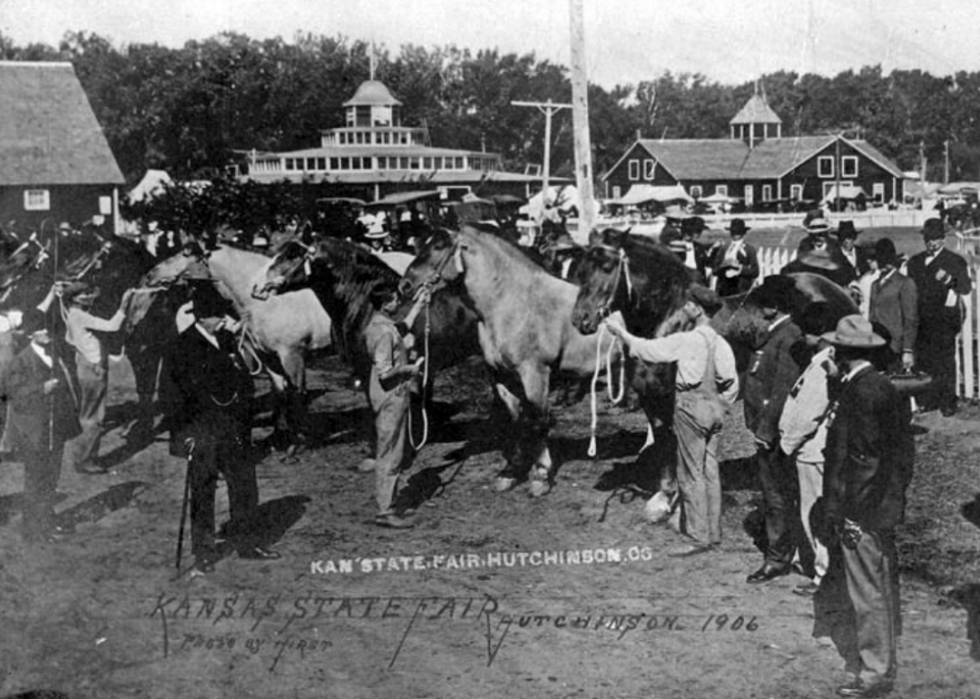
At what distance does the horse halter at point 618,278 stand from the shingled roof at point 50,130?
9524mm

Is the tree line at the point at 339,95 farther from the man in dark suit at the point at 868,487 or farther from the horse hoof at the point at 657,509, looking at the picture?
the man in dark suit at the point at 868,487

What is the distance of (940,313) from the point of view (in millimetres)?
10539

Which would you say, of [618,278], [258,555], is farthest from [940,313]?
[258,555]

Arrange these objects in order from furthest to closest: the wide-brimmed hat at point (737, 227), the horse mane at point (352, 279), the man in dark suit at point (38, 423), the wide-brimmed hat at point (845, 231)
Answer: the wide-brimmed hat at point (737, 227) → the wide-brimmed hat at point (845, 231) → the horse mane at point (352, 279) → the man in dark suit at point (38, 423)

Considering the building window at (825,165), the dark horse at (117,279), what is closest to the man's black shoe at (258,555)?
the dark horse at (117,279)

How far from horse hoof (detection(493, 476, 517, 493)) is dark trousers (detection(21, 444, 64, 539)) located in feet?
12.1

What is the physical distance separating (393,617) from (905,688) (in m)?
3.03

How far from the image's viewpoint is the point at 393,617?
21.6 ft

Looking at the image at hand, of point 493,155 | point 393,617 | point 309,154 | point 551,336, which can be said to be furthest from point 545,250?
point 393,617

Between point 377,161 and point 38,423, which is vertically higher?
point 377,161

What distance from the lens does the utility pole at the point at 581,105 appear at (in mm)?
8398

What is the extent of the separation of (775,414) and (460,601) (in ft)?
8.17

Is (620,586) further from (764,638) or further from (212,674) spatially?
(212,674)

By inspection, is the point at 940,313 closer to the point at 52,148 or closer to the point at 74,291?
the point at 74,291
